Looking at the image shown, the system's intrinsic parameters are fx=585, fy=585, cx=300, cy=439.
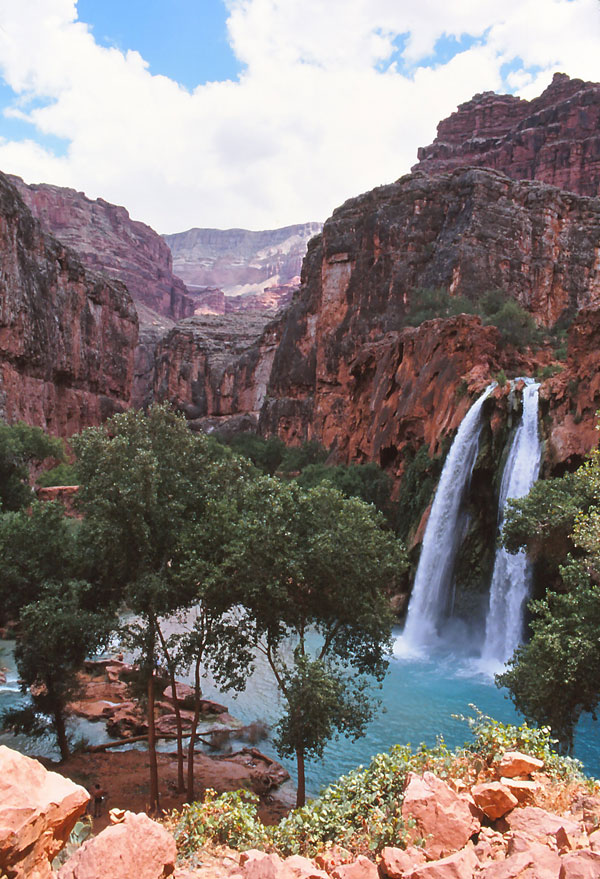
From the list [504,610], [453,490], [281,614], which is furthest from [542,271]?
[281,614]

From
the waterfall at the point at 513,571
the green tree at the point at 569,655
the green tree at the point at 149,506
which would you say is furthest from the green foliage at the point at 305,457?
the green tree at the point at 569,655

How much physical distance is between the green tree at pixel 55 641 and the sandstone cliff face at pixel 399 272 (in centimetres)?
2266


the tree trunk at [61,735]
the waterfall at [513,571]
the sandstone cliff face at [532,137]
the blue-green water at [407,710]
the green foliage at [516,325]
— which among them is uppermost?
the sandstone cliff face at [532,137]

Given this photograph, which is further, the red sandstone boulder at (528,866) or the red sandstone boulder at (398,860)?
the red sandstone boulder at (398,860)

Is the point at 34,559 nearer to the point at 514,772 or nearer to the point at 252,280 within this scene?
the point at 514,772

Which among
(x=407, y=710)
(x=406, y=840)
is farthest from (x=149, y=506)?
(x=407, y=710)

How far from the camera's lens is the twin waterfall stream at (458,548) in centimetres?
1905

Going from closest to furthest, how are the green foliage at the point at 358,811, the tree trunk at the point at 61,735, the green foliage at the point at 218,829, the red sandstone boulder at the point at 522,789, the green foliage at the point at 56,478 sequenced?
1. the red sandstone boulder at the point at 522,789
2. the green foliage at the point at 358,811
3. the green foliage at the point at 218,829
4. the tree trunk at the point at 61,735
5. the green foliage at the point at 56,478

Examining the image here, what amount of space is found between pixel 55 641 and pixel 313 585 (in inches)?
188

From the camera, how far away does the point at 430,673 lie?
18.6 metres

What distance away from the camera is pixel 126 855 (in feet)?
14.9

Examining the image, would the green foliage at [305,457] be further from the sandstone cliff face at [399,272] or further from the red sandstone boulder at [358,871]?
the red sandstone boulder at [358,871]

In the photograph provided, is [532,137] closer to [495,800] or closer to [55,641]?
[55,641]

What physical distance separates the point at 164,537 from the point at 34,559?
118 inches
